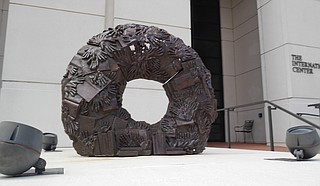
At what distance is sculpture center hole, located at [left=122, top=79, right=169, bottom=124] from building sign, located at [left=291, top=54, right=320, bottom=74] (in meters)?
3.52

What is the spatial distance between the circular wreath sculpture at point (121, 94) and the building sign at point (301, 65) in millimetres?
4577

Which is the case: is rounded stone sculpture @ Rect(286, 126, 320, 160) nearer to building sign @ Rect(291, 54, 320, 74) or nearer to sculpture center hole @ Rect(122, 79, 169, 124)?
sculpture center hole @ Rect(122, 79, 169, 124)

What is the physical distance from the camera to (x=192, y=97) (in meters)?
3.85

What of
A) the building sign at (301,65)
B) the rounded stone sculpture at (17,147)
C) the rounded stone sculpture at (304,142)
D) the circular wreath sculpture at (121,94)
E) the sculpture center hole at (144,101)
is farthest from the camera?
the building sign at (301,65)

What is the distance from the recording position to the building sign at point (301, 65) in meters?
7.61

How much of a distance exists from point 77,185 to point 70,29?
560cm

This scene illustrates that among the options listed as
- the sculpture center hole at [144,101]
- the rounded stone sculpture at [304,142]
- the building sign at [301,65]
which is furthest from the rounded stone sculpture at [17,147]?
the building sign at [301,65]

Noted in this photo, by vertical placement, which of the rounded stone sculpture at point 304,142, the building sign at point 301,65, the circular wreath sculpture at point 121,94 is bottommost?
the rounded stone sculpture at point 304,142

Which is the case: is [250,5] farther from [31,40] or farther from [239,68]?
[31,40]

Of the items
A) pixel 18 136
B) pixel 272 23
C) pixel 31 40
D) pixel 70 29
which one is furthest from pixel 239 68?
pixel 18 136

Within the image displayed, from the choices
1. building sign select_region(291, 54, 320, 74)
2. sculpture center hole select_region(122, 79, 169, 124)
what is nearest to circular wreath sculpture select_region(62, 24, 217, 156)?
sculpture center hole select_region(122, 79, 169, 124)

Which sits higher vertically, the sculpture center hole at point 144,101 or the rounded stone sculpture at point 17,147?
the sculpture center hole at point 144,101

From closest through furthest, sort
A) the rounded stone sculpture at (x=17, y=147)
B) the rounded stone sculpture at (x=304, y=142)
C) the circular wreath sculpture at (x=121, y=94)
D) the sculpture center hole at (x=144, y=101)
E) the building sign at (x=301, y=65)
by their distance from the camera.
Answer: the rounded stone sculpture at (x=17, y=147), the rounded stone sculpture at (x=304, y=142), the circular wreath sculpture at (x=121, y=94), the sculpture center hole at (x=144, y=101), the building sign at (x=301, y=65)

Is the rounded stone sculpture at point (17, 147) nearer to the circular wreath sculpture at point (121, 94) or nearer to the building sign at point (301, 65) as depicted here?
the circular wreath sculpture at point (121, 94)
